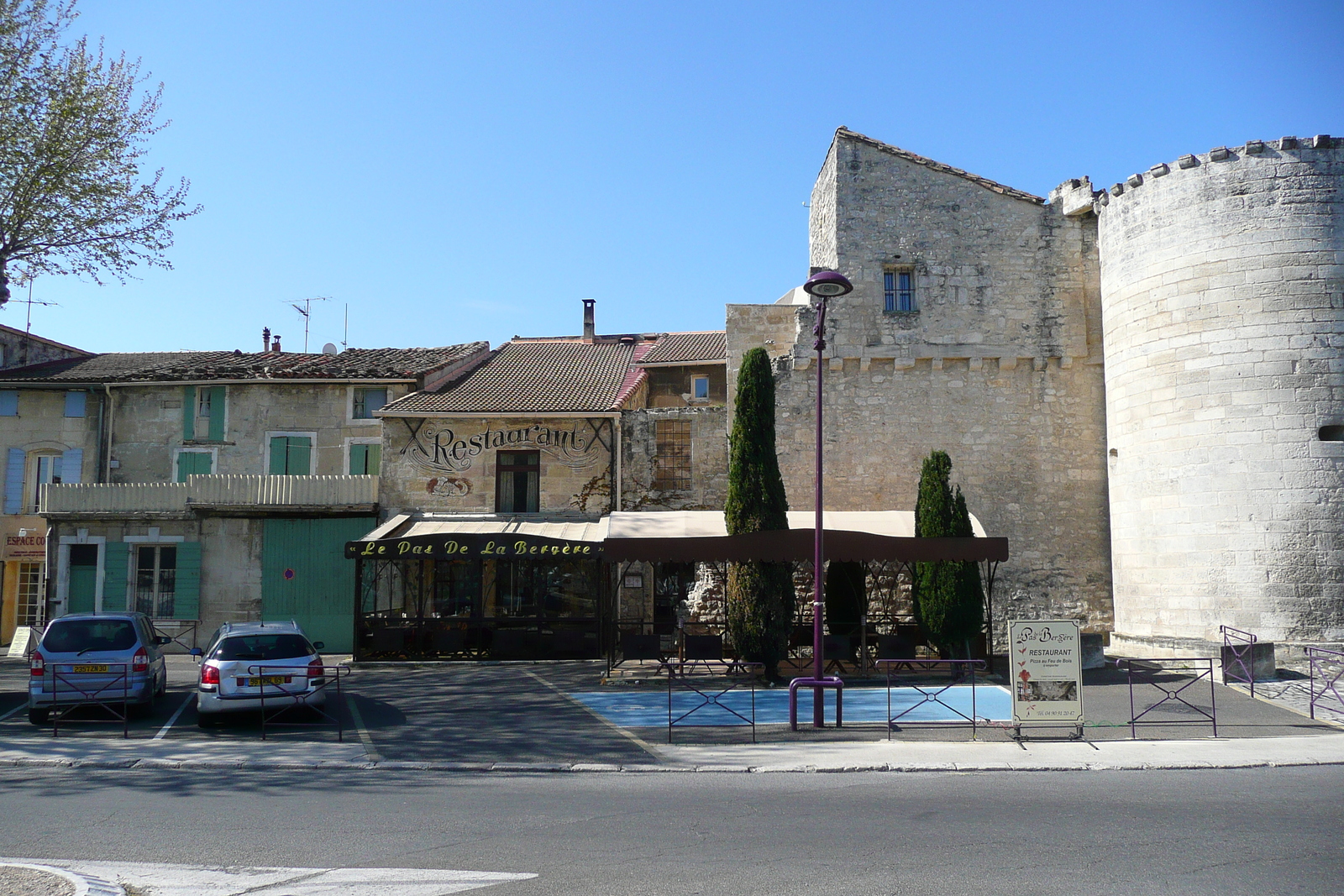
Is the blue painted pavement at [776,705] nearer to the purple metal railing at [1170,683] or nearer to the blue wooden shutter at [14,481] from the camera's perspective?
the purple metal railing at [1170,683]

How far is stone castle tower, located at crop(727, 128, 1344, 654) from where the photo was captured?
16.8 metres

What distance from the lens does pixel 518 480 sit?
23562 millimetres

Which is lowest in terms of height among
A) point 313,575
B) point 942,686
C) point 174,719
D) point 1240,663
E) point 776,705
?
point 174,719

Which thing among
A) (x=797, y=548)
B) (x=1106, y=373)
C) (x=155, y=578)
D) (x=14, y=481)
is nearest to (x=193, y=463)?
(x=155, y=578)

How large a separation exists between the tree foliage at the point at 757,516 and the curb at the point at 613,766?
605 centimetres

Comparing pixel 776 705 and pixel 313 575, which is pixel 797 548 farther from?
pixel 313 575

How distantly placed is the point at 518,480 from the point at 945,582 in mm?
10908

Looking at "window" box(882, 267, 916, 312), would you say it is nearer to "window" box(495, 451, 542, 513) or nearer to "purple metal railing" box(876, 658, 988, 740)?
"purple metal railing" box(876, 658, 988, 740)

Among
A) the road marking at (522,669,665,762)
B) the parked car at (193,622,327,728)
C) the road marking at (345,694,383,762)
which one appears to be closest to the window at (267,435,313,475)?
the road marking at (345,694,383,762)

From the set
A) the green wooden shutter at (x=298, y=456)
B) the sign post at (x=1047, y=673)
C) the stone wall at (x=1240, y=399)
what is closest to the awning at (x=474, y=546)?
the green wooden shutter at (x=298, y=456)

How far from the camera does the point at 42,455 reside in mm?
26031

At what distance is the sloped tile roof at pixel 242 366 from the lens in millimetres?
25219

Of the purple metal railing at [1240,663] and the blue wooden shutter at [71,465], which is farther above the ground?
the blue wooden shutter at [71,465]

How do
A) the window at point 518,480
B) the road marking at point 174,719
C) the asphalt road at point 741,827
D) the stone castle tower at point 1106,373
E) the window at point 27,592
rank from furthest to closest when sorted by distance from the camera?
the window at point 27,592, the window at point 518,480, the stone castle tower at point 1106,373, the road marking at point 174,719, the asphalt road at point 741,827
